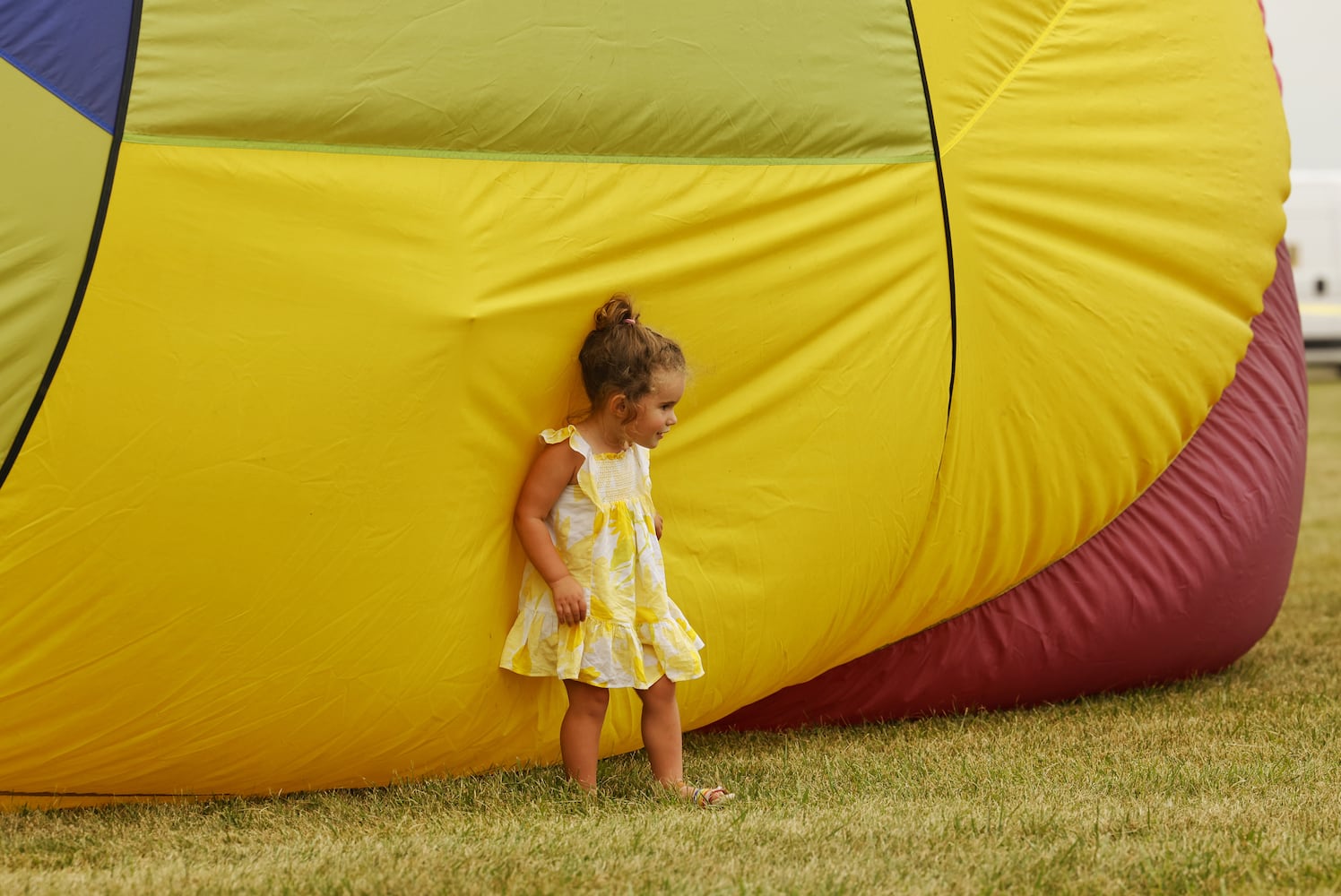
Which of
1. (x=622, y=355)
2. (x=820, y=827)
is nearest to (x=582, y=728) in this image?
(x=820, y=827)

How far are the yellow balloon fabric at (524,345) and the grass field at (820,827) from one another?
15 centimetres

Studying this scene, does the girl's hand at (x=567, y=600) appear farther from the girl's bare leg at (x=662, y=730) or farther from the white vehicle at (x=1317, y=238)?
the white vehicle at (x=1317, y=238)

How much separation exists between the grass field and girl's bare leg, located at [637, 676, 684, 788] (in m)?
0.08

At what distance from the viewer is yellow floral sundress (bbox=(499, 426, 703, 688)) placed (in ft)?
9.99

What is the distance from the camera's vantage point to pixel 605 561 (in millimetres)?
3057

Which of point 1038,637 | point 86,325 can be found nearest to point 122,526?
point 86,325

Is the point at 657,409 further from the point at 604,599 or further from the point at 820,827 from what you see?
the point at 820,827

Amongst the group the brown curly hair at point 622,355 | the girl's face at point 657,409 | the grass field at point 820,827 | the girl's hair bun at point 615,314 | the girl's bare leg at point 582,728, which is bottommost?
the grass field at point 820,827

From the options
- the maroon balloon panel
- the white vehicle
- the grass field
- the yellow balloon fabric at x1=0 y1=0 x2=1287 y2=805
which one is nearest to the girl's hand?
the yellow balloon fabric at x1=0 y1=0 x2=1287 y2=805

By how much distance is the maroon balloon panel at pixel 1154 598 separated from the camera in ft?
12.8

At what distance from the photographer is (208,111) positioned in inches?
109

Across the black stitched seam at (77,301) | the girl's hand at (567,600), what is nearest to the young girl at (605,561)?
the girl's hand at (567,600)

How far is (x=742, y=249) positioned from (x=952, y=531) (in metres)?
0.92

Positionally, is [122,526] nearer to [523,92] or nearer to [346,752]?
[346,752]
